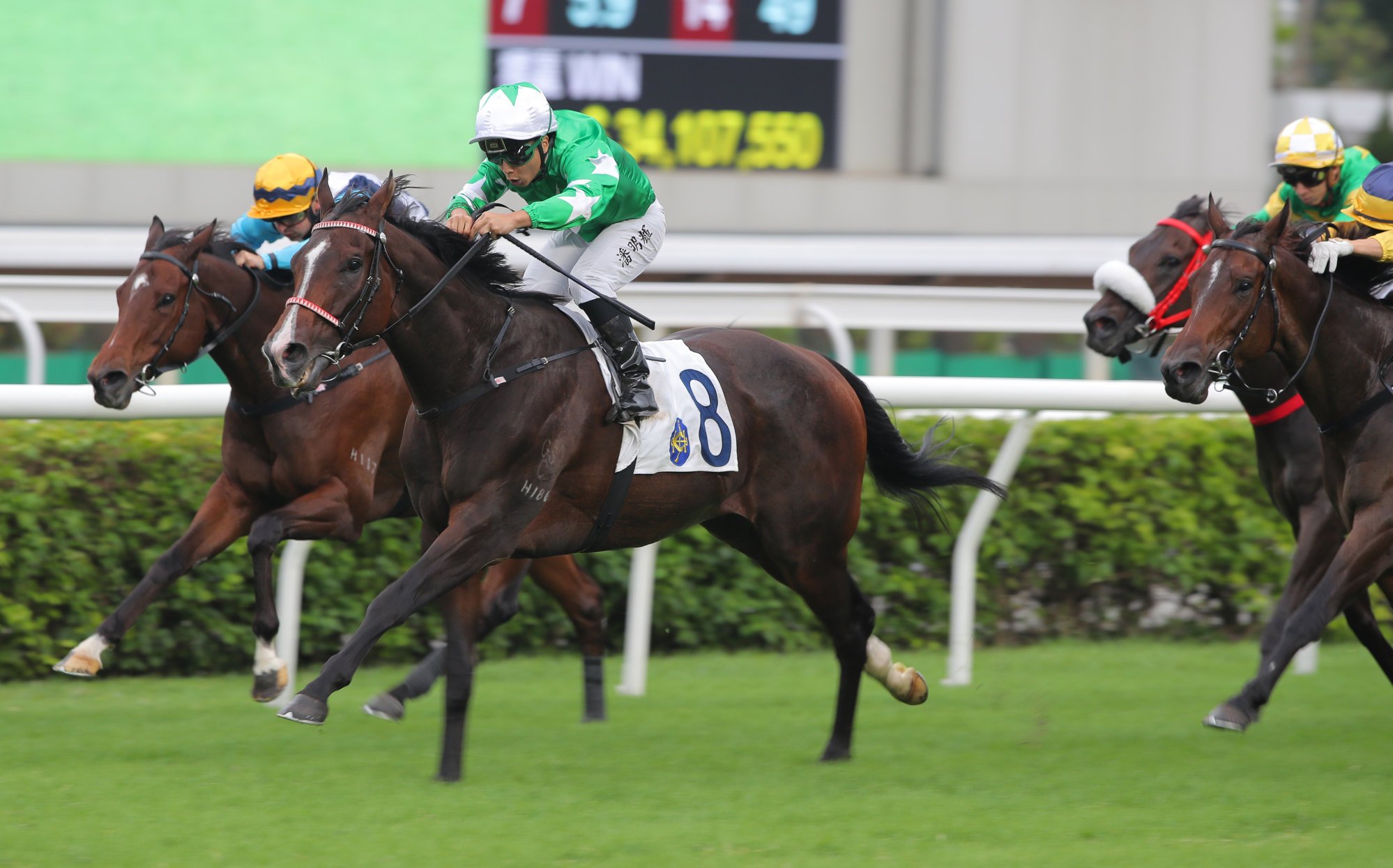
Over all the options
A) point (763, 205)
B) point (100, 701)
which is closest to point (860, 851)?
point (100, 701)

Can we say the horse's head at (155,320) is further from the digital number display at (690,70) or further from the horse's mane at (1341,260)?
the digital number display at (690,70)

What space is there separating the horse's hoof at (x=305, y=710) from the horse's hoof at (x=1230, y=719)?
2.09 m

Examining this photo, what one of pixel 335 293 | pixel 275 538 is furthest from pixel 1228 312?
pixel 275 538

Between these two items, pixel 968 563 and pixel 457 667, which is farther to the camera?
pixel 968 563

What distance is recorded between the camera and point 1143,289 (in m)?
5.50

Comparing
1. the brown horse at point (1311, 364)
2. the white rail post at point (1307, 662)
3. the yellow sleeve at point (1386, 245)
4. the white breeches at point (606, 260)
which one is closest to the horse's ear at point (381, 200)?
the white breeches at point (606, 260)

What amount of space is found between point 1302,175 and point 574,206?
2.37m

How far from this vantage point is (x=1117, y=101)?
1410cm

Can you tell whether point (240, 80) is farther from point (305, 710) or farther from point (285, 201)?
Result: point (305, 710)

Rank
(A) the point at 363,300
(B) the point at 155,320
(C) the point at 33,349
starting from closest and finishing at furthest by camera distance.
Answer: (A) the point at 363,300 < (B) the point at 155,320 < (C) the point at 33,349

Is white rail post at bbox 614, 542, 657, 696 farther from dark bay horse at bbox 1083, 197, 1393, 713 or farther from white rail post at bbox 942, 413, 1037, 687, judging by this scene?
dark bay horse at bbox 1083, 197, 1393, 713

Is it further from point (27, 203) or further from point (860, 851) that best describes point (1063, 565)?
point (27, 203)

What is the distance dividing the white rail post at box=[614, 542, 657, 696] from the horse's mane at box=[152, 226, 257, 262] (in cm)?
154

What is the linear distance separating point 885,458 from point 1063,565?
1.75m
